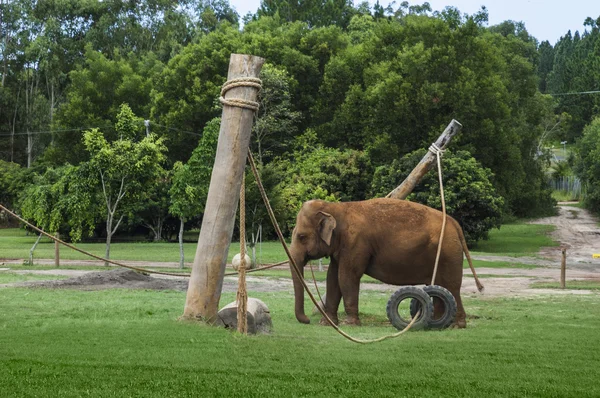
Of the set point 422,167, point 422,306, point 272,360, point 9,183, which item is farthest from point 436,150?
point 9,183

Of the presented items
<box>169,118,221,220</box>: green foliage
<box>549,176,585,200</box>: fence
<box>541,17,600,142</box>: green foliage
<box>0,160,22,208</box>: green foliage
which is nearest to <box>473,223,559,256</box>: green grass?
<box>169,118,221,220</box>: green foliage

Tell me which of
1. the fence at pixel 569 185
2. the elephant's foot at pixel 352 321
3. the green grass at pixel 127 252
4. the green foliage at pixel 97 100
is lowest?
the green grass at pixel 127 252

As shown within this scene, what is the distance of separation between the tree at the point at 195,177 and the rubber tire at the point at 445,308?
20.7 metres

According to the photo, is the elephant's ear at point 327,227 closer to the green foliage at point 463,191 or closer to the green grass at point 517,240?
the green foliage at point 463,191

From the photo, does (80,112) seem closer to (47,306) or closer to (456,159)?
(456,159)

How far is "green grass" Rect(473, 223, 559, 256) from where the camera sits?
175ft

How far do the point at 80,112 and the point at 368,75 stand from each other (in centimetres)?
2711

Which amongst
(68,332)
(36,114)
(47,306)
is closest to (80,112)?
(36,114)

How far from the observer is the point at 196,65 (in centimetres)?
6800

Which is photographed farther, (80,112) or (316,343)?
(80,112)

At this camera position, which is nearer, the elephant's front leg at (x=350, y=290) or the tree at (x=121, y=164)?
the elephant's front leg at (x=350, y=290)

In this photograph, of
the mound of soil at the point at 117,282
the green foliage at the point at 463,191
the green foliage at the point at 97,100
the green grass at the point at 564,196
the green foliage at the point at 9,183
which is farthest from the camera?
the green grass at the point at 564,196

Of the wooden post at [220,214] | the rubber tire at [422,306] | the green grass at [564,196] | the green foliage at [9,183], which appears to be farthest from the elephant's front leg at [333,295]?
the green grass at [564,196]

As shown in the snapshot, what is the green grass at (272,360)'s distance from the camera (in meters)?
7.61
